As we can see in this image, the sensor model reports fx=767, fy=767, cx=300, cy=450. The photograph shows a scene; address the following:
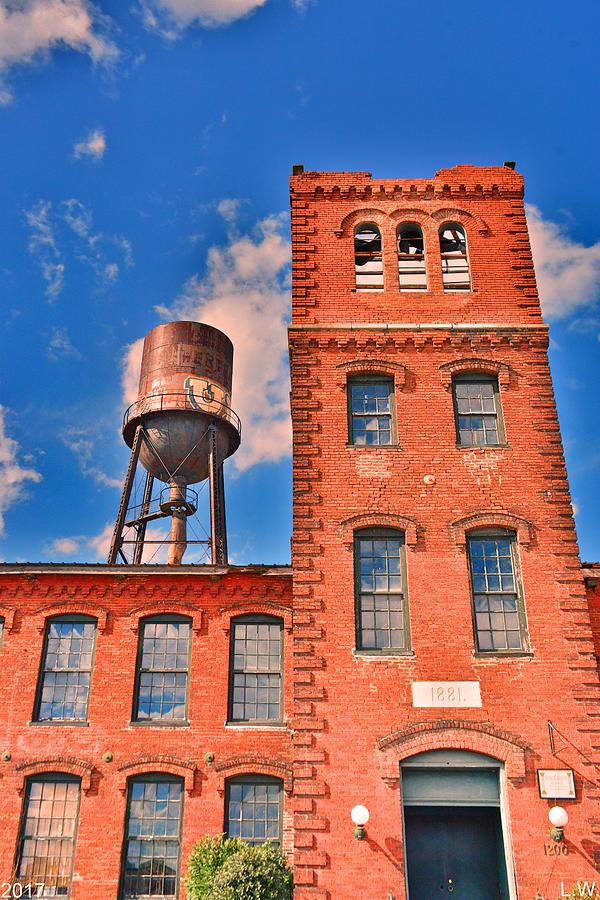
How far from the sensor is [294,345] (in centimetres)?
1656

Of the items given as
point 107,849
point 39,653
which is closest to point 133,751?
point 107,849

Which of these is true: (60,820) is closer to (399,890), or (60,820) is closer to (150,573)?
(150,573)

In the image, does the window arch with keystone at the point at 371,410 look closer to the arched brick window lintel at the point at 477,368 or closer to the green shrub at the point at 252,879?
the arched brick window lintel at the point at 477,368

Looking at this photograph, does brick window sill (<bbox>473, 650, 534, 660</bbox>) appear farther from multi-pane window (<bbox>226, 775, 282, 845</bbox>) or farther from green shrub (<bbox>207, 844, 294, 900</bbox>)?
multi-pane window (<bbox>226, 775, 282, 845</bbox>)

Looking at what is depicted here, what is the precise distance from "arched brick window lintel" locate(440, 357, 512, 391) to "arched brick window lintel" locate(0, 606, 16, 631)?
1127 cm

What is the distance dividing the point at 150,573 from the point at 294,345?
6369mm

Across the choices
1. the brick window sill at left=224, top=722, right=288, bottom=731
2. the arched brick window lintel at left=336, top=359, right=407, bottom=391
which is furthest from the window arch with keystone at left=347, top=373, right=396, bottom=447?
the brick window sill at left=224, top=722, right=288, bottom=731

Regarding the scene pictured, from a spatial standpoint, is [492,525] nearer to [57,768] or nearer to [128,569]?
[128,569]

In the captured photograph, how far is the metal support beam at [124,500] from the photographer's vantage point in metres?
23.0

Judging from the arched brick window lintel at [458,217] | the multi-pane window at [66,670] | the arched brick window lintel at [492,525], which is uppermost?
the arched brick window lintel at [458,217]

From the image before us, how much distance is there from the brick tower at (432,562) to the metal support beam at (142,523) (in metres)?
10.1

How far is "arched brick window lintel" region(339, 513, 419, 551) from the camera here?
14773 millimetres

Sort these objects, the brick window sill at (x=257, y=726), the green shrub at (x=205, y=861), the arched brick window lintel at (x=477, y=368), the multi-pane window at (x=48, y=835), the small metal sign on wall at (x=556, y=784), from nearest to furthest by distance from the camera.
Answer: the small metal sign on wall at (x=556, y=784), the green shrub at (x=205, y=861), the multi-pane window at (x=48, y=835), the arched brick window lintel at (x=477, y=368), the brick window sill at (x=257, y=726)

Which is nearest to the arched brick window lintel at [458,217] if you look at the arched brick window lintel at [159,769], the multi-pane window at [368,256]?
the multi-pane window at [368,256]
